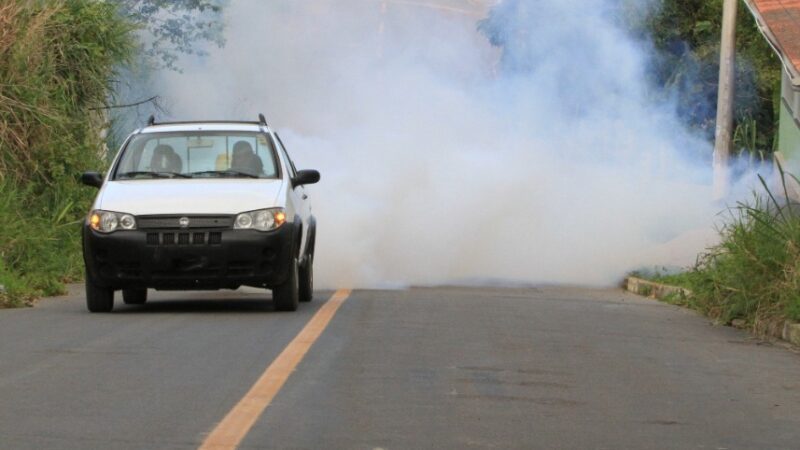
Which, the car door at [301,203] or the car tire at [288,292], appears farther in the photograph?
the car door at [301,203]

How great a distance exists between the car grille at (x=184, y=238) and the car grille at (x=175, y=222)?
6 cm

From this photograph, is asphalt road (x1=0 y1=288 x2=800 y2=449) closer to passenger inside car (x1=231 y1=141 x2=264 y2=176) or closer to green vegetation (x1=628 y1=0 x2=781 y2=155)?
passenger inside car (x1=231 y1=141 x2=264 y2=176)

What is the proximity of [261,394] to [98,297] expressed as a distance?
18.0 ft

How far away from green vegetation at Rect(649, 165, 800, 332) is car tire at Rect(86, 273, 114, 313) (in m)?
5.80

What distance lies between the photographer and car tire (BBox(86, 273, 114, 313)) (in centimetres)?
1349

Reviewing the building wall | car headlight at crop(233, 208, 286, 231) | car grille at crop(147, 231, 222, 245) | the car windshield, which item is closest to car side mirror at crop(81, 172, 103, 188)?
the car windshield

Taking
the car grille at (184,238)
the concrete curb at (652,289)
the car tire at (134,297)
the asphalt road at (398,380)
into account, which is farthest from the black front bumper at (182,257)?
the concrete curb at (652,289)

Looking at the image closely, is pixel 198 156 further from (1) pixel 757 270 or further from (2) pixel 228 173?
(1) pixel 757 270

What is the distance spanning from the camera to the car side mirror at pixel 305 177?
14.3 metres

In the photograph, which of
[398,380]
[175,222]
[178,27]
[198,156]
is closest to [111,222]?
[175,222]

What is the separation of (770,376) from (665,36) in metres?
22.2

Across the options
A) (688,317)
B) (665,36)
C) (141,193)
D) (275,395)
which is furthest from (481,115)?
(275,395)

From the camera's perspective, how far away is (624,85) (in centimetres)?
2739

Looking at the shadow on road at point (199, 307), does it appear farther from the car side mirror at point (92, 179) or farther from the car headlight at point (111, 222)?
the car side mirror at point (92, 179)
